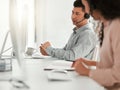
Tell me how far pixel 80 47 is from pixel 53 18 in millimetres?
1931

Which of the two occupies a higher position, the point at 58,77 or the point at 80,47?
the point at 80,47

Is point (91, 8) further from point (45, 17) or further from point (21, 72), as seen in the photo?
point (45, 17)

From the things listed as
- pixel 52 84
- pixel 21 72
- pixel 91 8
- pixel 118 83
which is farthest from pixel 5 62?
pixel 118 83

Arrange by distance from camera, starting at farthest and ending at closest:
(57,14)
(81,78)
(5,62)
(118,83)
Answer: (57,14)
(5,62)
(81,78)
(118,83)

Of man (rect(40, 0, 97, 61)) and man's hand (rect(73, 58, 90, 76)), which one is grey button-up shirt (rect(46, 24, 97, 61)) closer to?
man (rect(40, 0, 97, 61))

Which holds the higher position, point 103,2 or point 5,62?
point 103,2

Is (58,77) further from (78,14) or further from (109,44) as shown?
(78,14)

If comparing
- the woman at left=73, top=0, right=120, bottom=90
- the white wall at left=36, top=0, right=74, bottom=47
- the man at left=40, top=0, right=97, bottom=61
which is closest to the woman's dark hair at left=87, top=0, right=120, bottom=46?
the woman at left=73, top=0, right=120, bottom=90

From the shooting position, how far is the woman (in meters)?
1.18

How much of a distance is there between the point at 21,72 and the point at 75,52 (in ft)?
4.01

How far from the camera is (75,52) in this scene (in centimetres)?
259

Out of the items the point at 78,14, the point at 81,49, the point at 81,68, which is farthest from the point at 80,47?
the point at 81,68

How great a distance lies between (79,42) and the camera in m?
2.67

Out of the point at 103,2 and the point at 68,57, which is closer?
the point at 103,2
